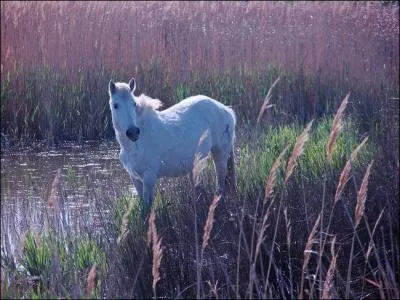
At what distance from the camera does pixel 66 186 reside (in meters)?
6.80

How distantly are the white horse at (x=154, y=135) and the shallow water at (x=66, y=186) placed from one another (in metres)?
0.24

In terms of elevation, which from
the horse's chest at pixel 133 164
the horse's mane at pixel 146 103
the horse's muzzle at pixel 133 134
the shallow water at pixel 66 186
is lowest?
the shallow water at pixel 66 186

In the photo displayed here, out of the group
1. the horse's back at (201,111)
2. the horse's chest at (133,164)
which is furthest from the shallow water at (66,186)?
the horse's back at (201,111)

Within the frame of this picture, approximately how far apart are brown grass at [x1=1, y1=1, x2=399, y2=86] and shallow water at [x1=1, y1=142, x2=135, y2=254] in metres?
1.64

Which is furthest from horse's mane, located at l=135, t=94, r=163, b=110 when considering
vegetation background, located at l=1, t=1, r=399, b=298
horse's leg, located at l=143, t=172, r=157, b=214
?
vegetation background, located at l=1, t=1, r=399, b=298

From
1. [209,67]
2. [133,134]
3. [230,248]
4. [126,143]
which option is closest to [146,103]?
[126,143]

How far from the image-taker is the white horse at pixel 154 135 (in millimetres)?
5426

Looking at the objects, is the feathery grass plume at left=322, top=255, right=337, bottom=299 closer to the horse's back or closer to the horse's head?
the horse's head

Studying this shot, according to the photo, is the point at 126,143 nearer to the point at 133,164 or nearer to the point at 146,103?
the point at 133,164

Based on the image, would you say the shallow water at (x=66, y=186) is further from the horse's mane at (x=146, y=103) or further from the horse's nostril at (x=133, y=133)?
the horse's mane at (x=146, y=103)

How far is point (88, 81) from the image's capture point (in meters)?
9.45

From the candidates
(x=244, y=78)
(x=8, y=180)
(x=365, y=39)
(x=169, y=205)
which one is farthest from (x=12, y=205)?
(x=365, y=39)

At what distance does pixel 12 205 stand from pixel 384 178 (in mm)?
3092

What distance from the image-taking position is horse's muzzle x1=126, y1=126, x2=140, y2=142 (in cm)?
513
